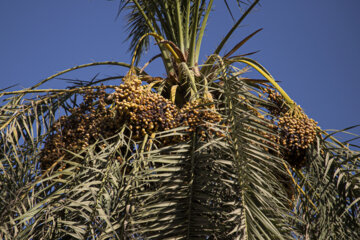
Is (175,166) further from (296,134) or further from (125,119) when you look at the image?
(296,134)

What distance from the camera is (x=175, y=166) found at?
11.0ft

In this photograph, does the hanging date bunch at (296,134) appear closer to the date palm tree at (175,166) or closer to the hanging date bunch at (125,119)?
the date palm tree at (175,166)

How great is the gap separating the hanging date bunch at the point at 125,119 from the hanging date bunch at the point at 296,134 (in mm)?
659

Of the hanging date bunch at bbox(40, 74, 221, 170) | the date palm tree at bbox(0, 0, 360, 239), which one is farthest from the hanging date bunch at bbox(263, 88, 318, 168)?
the hanging date bunch at bbox(40, 74, 221, 170)

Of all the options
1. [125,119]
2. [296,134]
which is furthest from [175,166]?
[296,134]

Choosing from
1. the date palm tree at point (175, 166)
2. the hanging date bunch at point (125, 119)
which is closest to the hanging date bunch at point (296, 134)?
the date palm tree at point (175, 166)

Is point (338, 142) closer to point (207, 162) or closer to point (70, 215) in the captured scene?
point (207, 162)

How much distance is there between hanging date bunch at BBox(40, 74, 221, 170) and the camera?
358 cm

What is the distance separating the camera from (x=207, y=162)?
3.29m

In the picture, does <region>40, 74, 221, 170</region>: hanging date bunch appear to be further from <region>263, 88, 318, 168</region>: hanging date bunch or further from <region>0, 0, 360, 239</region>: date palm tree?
<region>263, 88, 318, 168</region>: hanging date bunch

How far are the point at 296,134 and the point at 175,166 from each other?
1.14 m

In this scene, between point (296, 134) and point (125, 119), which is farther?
point (296, 134)

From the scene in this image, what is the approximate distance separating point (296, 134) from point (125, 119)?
138 centimetres

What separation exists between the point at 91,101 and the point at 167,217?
1.47 meters
